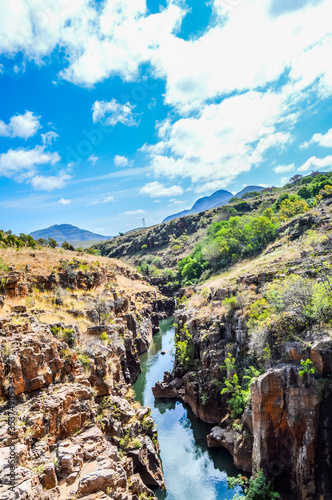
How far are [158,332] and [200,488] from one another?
32.5 m

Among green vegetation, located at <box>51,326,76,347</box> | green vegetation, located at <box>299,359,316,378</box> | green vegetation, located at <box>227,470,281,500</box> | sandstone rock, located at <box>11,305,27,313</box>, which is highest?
sandstone rock, located at <box>11,305,27,313</box>

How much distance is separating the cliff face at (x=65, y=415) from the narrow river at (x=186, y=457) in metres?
1.90

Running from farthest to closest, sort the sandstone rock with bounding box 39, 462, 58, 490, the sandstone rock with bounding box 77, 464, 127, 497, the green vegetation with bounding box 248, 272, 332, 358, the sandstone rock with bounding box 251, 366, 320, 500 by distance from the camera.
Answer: the green vegetation with bounding box 248, 272, 332, 358
the sandstone rock with bounding box 251, 366, 320, 500
the sandstone rock with bounding box 77, 464, 127, 497
the sandstone rock with bounding box 39, 462, 58, 490

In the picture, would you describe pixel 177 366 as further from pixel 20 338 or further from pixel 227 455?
pixel 20 338

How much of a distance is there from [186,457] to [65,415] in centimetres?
1191

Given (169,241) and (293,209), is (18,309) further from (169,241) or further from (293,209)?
(169,241)

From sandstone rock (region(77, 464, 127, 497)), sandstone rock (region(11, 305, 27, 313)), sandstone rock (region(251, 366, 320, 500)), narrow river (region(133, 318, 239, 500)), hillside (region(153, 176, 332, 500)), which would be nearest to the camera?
sandstone rock (region(77, 464, 127, 497))

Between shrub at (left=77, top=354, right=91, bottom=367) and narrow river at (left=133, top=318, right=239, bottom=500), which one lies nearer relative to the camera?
shrub at (left=77, top=354, right=91, bottom=367)

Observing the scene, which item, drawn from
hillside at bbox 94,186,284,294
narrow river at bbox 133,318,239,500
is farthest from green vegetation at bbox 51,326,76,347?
hillside at bbox 94,186,284,294

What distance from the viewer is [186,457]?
19812 millimetres

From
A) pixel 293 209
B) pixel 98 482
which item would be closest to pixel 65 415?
pixel 98 482

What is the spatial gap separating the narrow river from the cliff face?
190cm

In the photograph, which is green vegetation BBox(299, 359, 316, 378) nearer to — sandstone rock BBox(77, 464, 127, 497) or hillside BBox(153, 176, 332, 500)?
hillside BBox(153, 176, 332, 500)

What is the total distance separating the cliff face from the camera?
31.2 ft
